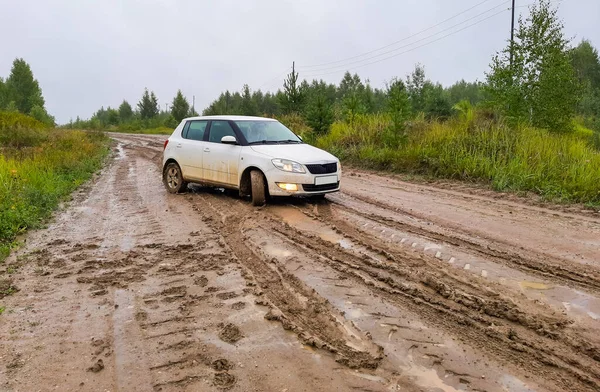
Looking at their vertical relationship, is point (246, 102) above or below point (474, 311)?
above

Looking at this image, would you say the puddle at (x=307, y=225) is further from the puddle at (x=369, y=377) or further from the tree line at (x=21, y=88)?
the tree line at (x=21, y=88)

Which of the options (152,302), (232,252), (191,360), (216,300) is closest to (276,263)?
(232,252)

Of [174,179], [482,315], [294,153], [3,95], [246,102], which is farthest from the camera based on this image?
[3,95]

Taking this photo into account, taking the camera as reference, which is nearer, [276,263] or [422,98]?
[276,263]

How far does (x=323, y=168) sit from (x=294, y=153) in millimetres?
611

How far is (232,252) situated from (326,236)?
1372mm

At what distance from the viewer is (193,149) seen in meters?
9.98

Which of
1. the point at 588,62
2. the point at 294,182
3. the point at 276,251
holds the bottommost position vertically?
the point at 276,251

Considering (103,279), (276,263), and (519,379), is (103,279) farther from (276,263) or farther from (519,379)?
(519,379)

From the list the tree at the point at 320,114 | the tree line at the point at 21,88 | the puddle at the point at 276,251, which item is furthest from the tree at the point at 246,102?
the puddle at the point at 276,251

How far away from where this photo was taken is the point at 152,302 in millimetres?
4273

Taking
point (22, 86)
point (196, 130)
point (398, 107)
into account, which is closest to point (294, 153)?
point (196, 130)

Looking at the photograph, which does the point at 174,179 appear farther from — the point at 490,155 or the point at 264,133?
the point at 490,155

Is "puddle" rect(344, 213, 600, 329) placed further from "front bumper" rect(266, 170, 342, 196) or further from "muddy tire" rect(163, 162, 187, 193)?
"muddy tire" rect(163, 162, 187, 193)
